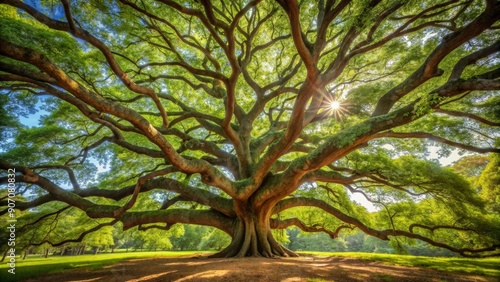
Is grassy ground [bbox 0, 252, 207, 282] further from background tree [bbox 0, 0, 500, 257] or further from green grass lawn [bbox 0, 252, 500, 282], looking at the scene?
background tree [bbox 0, 0, 500, 257]

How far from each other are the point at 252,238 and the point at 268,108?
21.9 feet

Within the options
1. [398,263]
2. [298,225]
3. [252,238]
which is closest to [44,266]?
[252,238]

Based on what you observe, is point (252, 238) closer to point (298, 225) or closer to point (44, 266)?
point (298, 225)

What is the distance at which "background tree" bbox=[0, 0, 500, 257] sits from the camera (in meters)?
4.77

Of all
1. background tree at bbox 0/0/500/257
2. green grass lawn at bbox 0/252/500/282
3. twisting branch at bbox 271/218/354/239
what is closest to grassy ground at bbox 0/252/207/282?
green grass lawn at bbox 0/252/500/282

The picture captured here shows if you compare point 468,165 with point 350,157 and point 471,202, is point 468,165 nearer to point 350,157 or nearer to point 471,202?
point 471,202

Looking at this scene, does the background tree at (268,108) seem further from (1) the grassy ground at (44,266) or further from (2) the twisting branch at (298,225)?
(1) the grassy ground at (44,266)

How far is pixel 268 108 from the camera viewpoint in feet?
37.6

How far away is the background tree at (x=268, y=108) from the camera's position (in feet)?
15.6

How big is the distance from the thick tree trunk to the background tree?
0.06 meters

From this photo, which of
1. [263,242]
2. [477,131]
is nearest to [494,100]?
[477,131]

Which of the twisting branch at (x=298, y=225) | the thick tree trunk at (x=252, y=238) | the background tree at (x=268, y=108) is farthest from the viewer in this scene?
the twisting branch at (x=298, y=225)

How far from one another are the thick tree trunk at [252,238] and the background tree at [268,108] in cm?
6

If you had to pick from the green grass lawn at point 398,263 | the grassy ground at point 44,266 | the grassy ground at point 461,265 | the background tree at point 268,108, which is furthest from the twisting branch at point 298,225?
the grassy ground at point 44,266
